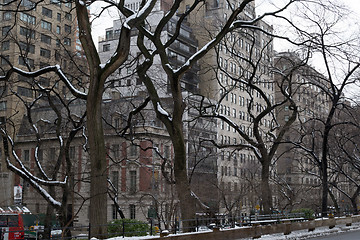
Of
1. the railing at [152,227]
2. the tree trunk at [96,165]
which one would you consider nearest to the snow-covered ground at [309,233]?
the railing at [152,227]

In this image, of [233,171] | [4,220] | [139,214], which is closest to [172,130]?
[4,220]

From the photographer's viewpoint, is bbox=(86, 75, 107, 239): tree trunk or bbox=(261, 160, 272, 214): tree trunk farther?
bbox=(261, 160, 272, 214): tree trunk

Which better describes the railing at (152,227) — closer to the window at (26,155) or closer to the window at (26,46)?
the window at (26,46)

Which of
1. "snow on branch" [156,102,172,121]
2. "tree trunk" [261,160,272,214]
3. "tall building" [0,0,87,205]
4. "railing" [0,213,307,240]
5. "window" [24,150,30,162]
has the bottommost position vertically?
"railing" [0,213,307,240]

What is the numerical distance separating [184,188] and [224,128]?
2381 inches

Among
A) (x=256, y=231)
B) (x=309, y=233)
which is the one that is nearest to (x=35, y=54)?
(x=309, y=233)

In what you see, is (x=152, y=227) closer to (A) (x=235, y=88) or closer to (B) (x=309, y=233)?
(B) (x=309, y=233)

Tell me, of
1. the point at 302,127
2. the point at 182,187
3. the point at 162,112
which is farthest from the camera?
the point at 302,127

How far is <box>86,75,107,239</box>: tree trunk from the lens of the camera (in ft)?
45.5

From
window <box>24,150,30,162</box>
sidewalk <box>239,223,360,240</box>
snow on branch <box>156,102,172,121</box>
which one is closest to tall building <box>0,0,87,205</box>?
window <box>24,150,30,162</box>

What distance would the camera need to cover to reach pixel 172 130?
1783 centimetres

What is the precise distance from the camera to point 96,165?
14047 mm

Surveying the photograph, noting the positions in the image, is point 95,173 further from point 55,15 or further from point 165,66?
point 55,15

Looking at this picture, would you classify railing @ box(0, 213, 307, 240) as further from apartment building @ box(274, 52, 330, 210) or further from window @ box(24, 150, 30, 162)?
window @ box(24, 150, 30, 162)
